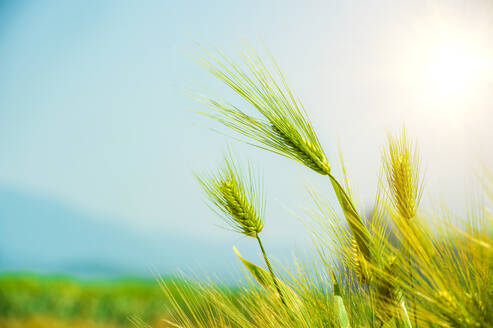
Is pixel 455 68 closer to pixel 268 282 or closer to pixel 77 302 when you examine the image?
pixel 268 282

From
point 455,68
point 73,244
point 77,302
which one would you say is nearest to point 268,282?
point 455,68

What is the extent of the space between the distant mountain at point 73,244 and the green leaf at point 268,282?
1.57 meters

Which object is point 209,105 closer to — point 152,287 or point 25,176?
point 152,287

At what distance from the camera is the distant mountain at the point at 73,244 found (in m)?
2.04

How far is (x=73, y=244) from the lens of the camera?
2.26 meters

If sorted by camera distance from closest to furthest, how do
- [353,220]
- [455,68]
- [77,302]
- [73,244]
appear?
[353,220]
[455,68]
[77,302]
[73,244]

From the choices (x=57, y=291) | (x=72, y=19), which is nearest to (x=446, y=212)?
(x=57, y=291)

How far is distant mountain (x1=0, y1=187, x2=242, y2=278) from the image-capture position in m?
2.04

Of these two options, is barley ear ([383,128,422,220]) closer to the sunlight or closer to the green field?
the sunlight

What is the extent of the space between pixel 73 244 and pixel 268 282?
6.99 feet

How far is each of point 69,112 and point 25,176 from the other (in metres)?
0.43

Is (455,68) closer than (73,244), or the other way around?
(455,68)

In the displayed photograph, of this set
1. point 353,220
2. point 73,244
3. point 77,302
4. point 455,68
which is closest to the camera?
point 353,220

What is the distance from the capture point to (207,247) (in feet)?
7.18
